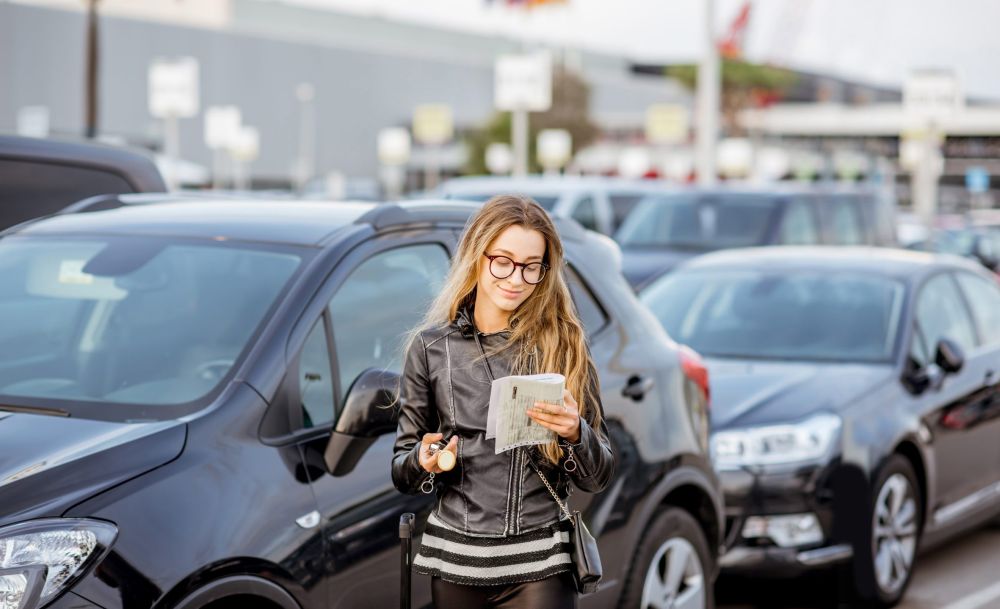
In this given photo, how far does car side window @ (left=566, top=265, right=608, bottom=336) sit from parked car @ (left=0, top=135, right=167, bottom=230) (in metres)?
2.51

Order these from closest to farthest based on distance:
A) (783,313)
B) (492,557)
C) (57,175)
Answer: (492,557) < (57,175) < (783,313)

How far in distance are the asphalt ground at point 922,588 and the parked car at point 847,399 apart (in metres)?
0.19

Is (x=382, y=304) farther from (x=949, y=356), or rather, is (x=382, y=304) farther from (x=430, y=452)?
(x=949, y=356)

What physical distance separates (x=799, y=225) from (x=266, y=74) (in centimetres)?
6880

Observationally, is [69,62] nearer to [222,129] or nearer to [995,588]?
[222,129]

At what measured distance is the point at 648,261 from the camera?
46.8ft

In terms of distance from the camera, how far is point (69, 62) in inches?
2793

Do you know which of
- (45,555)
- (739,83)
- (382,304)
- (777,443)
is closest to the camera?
(45,555)

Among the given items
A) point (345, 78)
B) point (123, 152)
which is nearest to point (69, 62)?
point (345, 78)

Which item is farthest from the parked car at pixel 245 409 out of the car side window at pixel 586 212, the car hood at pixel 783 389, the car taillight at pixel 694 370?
the car side window at pixel 586 212

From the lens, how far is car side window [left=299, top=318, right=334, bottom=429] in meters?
4.12

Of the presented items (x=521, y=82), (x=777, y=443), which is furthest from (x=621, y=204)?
(x=777, y=443)

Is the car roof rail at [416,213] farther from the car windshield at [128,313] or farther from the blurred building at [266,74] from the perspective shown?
the blurred building at [266,74]

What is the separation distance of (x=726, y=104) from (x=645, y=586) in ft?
291
